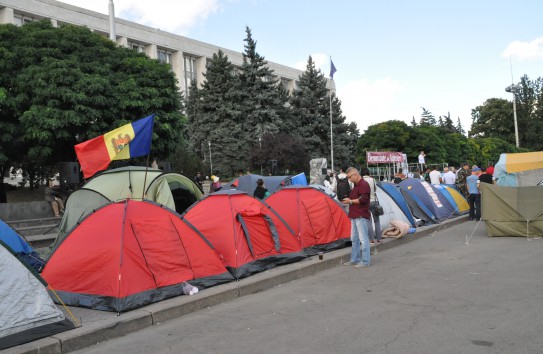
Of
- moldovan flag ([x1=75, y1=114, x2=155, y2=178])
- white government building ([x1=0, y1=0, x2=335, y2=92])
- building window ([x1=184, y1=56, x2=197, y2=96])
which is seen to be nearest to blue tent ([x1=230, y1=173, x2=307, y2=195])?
moldovan flag ([x1=75, y1=114, x2=155, y2=178])

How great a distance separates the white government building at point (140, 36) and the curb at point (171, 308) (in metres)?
39.2

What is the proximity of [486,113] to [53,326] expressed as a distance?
85.0 m

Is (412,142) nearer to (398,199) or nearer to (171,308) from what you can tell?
(398,199)

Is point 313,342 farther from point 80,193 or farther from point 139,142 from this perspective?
point 80,193

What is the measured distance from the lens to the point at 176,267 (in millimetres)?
7293

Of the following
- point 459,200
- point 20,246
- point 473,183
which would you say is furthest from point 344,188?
point 20,246

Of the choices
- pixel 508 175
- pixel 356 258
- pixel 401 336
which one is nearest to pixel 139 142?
pixel 356 258

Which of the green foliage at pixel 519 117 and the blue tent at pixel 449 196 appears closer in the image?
the blue tent at pixel 449 196

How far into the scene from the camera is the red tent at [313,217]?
10758 mm

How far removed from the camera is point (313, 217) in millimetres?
10953

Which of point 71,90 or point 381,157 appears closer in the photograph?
point 71,90

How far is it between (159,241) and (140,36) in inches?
2288

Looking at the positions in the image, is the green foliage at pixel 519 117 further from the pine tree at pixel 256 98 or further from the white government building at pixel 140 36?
the white government building at pixel 140 36

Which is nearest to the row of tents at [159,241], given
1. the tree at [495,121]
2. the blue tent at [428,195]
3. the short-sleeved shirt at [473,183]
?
the blue tent at [428,195]
